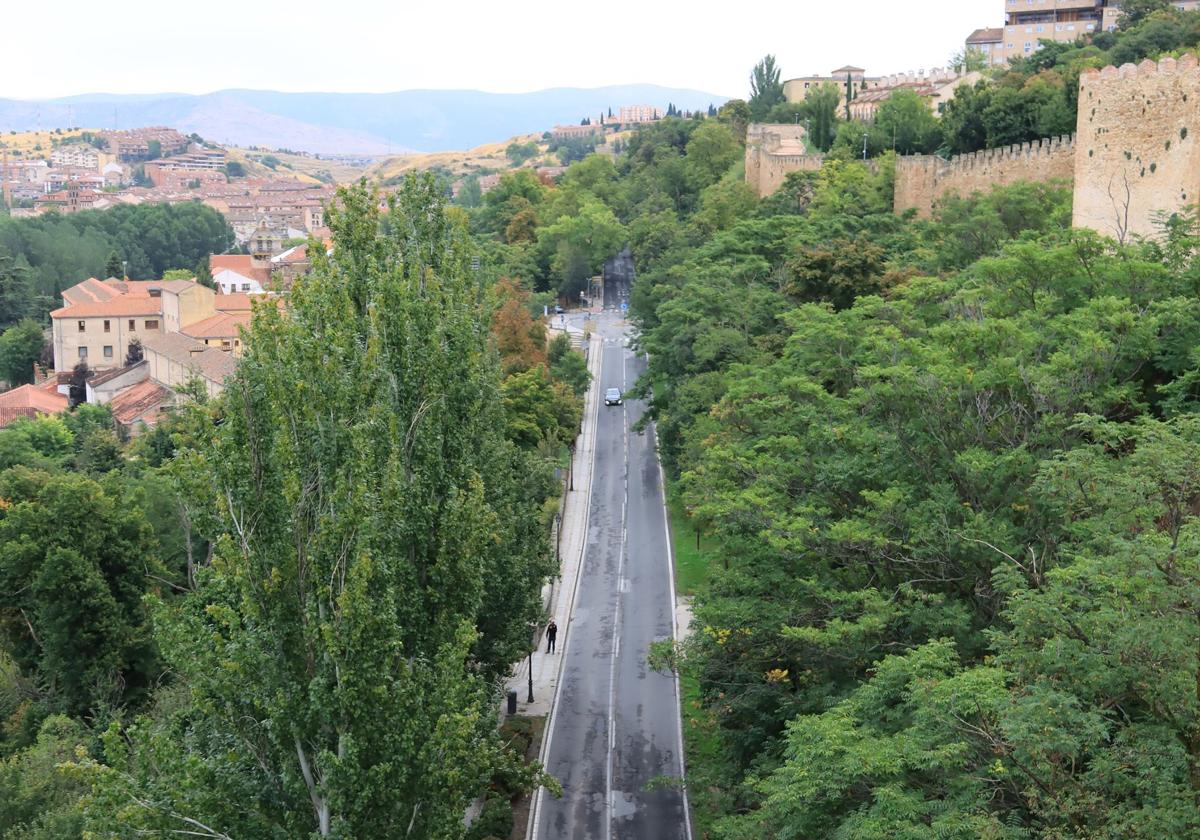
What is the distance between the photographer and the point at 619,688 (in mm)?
28859

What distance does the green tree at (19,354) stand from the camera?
3236 inches

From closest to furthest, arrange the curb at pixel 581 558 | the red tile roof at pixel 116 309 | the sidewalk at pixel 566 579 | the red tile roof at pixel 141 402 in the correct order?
the curb at pixel 581 558 → the sidewalk at pixel 566 579 → the red tile roof at pixel 141 402 → the red tile roof at pixel 116 309

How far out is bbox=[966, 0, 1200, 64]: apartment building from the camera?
276ft

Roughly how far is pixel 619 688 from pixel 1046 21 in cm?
7423

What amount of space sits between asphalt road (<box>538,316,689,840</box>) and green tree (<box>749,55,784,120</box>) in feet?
183

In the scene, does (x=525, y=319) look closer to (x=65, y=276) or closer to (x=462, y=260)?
(x=462, y=260)

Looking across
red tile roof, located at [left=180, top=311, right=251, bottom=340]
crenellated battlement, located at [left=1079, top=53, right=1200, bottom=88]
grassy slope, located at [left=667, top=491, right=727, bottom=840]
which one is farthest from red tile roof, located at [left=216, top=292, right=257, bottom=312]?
crenellated battlement, located at [left=1079, top=53, right=1200, bottom=88]

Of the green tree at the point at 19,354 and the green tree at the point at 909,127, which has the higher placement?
the green tree at the point at 909,127

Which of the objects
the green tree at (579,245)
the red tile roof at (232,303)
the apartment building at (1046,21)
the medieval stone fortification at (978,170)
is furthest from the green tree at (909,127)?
the red tile roof at (232,303)

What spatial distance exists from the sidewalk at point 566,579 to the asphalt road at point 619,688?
0.84 ft

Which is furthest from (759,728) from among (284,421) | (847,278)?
(847,278)

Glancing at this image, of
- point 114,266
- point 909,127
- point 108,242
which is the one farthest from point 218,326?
point 108,242

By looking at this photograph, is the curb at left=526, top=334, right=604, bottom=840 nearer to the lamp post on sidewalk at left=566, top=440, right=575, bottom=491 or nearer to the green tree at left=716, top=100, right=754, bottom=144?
the lamp post on sidewalk at left=566, top=440, right=575, bottom=491

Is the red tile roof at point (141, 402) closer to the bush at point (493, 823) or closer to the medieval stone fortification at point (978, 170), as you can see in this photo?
the medieval stone fortification at point (978, 170)
